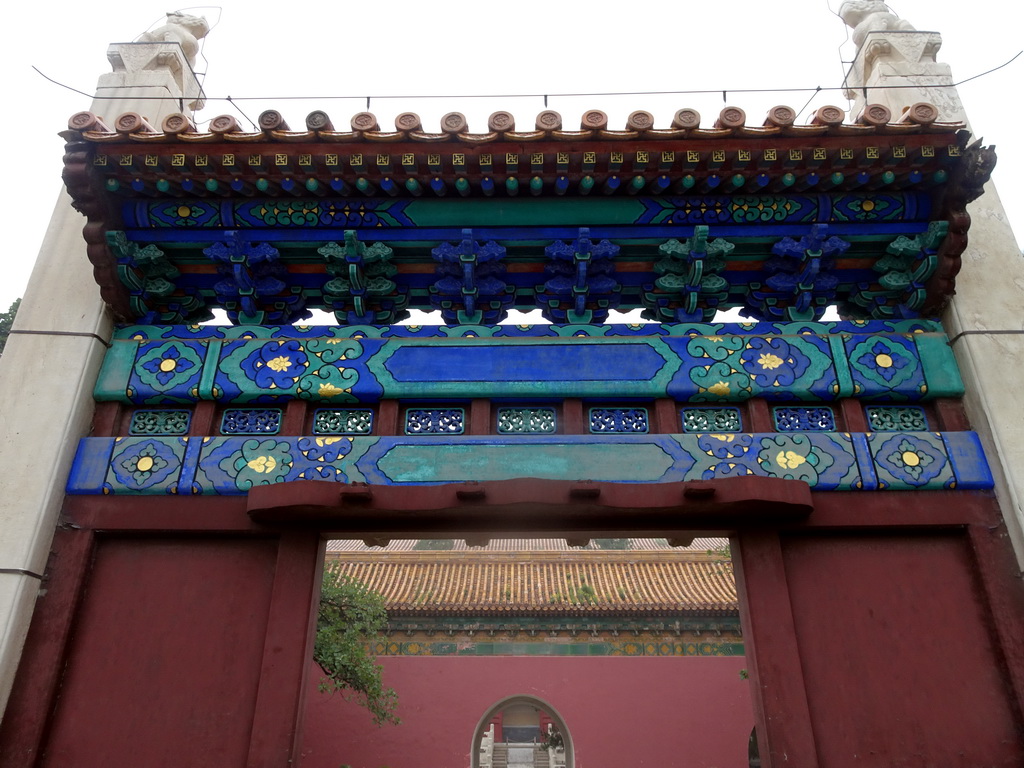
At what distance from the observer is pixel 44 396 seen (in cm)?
447

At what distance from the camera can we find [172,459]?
439 centimetres

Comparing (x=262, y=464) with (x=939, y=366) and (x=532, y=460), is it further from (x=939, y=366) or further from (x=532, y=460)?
(x=939, y=366)

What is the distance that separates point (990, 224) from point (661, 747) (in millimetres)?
11739

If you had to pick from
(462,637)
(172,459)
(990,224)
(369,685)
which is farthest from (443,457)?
(462,637)

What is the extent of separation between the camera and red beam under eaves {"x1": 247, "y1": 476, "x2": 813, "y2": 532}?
3928mm

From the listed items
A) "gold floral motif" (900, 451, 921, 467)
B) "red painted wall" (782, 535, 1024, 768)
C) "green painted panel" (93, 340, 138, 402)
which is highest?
"green painted panel" (93, 340, 138, 402)

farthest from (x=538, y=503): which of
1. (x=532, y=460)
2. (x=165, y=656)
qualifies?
(x=165, y=656)

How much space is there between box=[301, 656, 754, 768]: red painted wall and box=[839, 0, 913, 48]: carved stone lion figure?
11.8 m

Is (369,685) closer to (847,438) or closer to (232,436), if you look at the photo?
(232,436)

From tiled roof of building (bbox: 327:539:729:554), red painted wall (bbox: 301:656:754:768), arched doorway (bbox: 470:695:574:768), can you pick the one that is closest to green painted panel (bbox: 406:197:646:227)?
red painted wall (bbox: 301:656:754:768)

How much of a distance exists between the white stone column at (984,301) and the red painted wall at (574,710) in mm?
11399

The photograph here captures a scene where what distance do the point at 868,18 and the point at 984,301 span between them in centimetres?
267

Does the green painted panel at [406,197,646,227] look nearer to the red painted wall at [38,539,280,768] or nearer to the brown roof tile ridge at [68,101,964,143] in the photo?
the brown roof tile ridge at [68,101,964,143]

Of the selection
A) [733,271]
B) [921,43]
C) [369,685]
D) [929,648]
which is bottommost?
[929,648]
